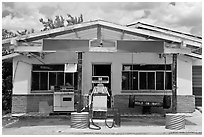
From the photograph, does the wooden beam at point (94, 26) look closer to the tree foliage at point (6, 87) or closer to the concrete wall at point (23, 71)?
the concrete wall at point (23, 71)

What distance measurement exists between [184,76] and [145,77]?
177cm

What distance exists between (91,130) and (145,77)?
A: 4.97 meters

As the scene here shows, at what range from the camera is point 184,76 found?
13023 millimetres

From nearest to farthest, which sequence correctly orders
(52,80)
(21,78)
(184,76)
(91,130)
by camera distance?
(91,130), (21,78), (184,76), (52,80)

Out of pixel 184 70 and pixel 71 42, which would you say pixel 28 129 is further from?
pixel 184 70

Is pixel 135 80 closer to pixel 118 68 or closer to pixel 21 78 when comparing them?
pixel 118 68

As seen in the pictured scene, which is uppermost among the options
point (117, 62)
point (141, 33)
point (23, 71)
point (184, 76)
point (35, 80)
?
point (141, 33)

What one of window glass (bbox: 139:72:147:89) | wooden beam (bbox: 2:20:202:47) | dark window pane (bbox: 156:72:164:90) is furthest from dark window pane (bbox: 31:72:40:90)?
dark window pane (bbox: 156:72:164:90)

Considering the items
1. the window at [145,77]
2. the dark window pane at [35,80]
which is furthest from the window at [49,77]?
the window at [145,77]

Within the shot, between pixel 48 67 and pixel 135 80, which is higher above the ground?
pixel 48 67

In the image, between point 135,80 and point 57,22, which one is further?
point 57,22

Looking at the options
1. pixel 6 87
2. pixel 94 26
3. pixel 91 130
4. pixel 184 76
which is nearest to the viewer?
pixel 91 130

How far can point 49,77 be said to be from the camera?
521 inches

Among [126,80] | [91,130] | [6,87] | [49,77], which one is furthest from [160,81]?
[6,87]
